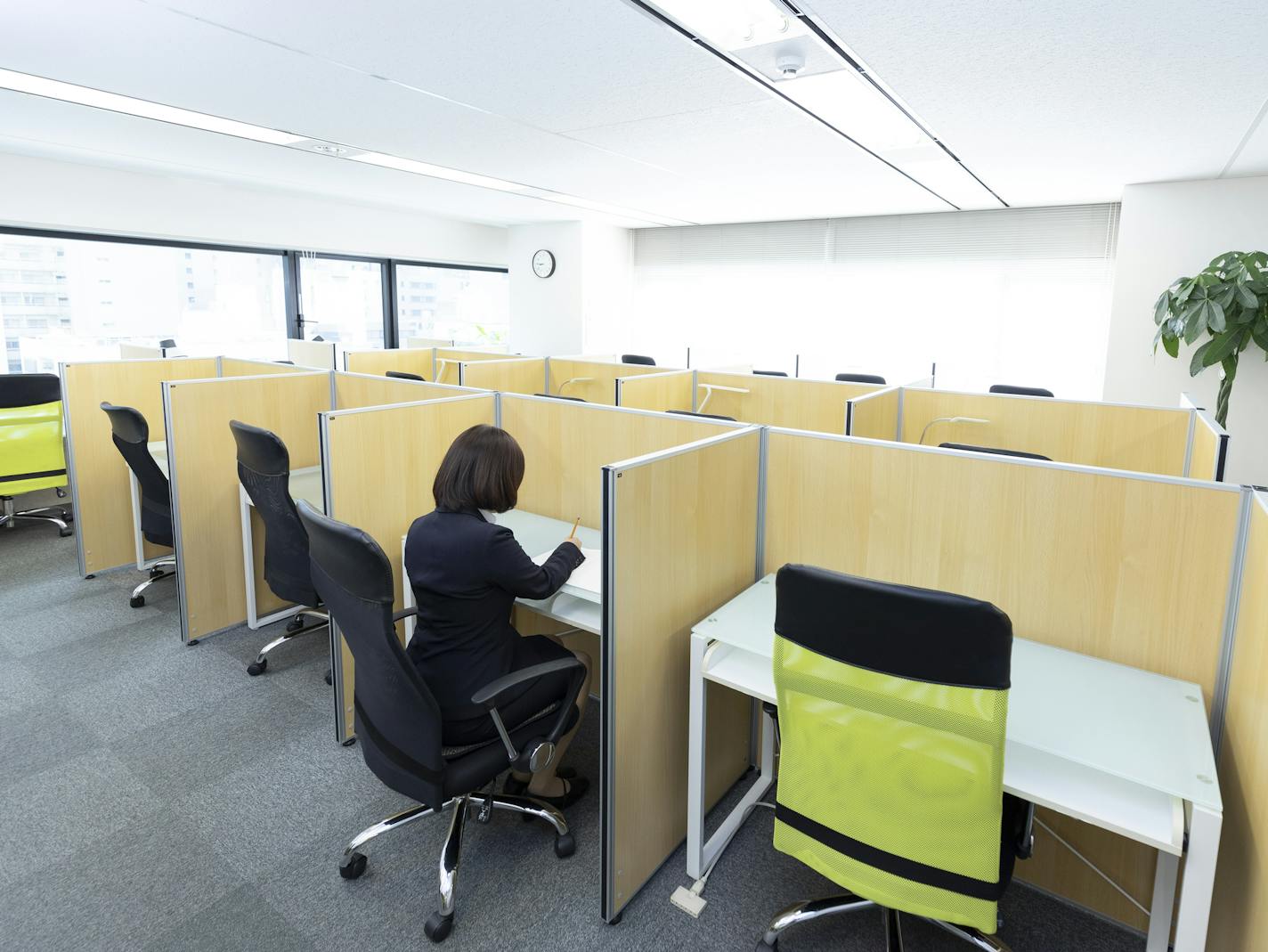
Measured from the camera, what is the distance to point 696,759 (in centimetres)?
191

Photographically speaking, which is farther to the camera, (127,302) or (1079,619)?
(127,302)

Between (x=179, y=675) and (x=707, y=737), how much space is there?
7.43 feet

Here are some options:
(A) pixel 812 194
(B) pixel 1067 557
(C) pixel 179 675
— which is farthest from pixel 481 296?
(B) pixel 1067 557

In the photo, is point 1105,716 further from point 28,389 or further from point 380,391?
point 28,389

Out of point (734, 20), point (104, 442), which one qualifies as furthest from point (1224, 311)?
point (104, 442)

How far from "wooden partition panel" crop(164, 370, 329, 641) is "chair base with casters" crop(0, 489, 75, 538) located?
2227 millimetres

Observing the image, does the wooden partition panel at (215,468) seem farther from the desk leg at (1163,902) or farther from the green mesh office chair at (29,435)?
the desk leg at (1163,902)

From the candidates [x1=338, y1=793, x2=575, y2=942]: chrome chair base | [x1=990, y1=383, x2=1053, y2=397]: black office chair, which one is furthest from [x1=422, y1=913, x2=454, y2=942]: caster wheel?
[x1=990, y1=383, x2=1053, y2=397]: black office chair

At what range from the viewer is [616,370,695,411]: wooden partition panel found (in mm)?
4090

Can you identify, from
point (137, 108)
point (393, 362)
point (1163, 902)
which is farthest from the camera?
point (393, 362)

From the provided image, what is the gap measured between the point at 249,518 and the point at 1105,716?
3292mm

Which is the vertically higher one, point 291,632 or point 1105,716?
point 1105,716

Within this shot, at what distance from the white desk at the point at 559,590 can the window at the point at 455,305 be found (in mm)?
5973

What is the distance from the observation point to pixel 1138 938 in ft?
6.01
